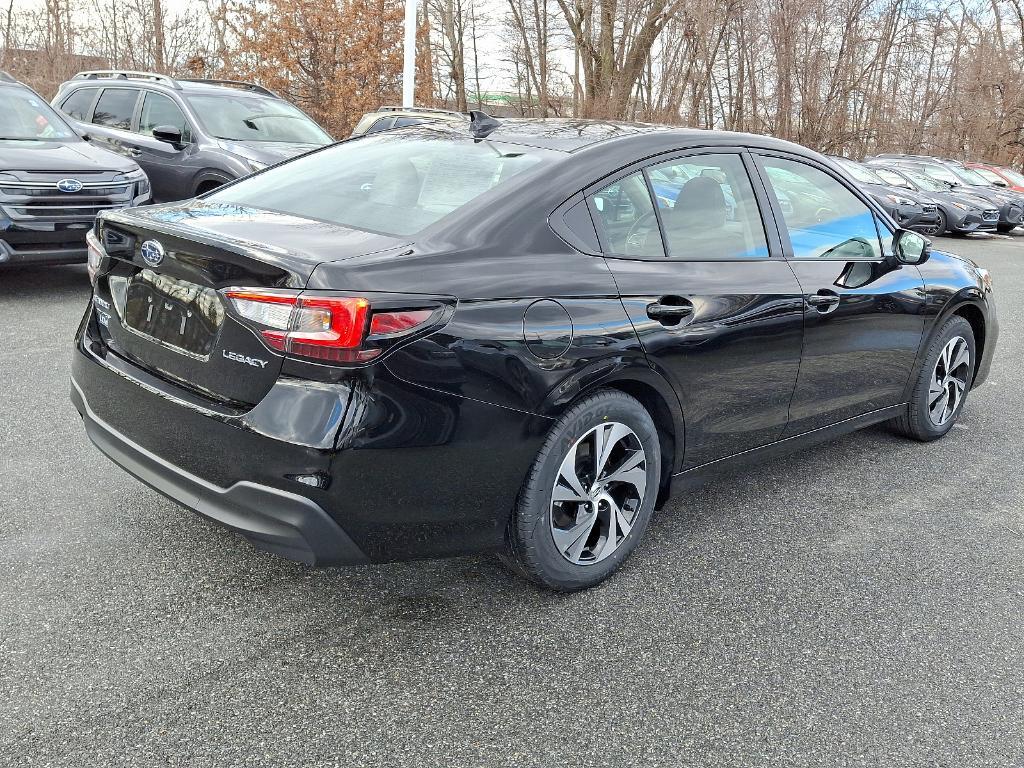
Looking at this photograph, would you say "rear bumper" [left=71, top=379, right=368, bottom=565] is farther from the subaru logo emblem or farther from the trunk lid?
the subaru logo emblem

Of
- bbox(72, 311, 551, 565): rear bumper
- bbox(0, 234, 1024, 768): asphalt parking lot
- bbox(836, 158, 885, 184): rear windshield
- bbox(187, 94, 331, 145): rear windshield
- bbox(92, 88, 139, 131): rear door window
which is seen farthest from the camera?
bbox(836, 158, 885, 184): rear windshield

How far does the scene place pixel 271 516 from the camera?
261cm

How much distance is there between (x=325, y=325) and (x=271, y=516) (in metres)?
0.55

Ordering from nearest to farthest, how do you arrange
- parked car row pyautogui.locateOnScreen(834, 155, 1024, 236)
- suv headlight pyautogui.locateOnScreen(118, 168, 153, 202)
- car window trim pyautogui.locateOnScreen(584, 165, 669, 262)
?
car window trim pyautogui.locateOnScreen(584, 165, 669, 262)
suv headlight pyautogui.locateOnScreen(118, 168, 153, 202)
parked car row pyautogui.locateOnScreen(834, 155, 1024, 236)

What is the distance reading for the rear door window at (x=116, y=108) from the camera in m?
10.5

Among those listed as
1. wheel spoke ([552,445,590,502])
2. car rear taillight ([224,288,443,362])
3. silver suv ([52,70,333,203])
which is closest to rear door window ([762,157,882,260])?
wheel spoke ([552,445,590,502])

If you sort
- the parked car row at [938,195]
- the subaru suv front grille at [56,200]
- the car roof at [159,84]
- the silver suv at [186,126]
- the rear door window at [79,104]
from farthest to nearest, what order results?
1. the parked car row at [938,195]
2. the rear door window at [79,104]
3. the car roof at [159,84]
4. the silver suv at [186,126]
5. the subaru suv front grille at [56,200]

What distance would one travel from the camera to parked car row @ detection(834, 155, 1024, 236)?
60.0ft

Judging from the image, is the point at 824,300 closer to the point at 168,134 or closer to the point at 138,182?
the point at 138,182

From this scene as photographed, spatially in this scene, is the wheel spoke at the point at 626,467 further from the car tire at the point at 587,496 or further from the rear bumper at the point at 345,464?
the rear bumper at the point at 345,464

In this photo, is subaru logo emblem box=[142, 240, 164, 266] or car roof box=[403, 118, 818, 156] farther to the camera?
car roof box=[403, 118, 818, 156]

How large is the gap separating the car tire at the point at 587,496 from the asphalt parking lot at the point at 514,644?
140 millimetres

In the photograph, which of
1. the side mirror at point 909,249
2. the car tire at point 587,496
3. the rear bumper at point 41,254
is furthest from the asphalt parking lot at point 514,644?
the rear bumper at point 41,254

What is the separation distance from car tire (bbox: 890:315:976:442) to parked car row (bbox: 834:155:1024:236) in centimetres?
1256
